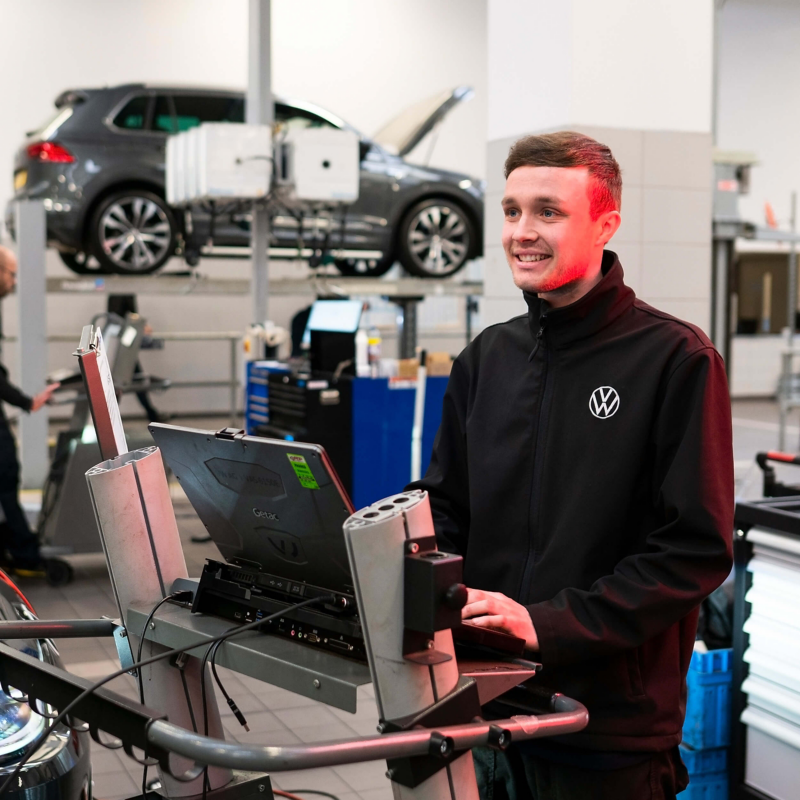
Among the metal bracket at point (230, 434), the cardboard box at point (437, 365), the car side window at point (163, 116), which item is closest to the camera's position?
the metal bracket at point (230, 434)

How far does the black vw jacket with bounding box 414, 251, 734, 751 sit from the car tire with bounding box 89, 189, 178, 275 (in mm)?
6970

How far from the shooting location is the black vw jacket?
1.48 meters

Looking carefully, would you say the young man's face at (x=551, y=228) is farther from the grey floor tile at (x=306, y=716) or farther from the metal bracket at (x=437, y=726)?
the grey floor tile at (x=306, y=716)

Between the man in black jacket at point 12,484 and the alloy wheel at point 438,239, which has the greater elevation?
the alloy wheel at point 438,239

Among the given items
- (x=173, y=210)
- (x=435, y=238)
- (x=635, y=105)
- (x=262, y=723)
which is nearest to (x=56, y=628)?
(x=262, y=723)

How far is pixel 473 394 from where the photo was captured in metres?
1.82

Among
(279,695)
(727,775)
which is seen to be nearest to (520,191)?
(727,775)

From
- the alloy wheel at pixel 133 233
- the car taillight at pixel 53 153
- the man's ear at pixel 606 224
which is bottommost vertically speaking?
A: the man's ear at pixel 606 224

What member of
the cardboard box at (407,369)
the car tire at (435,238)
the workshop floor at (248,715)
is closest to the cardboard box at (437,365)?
the cardboard box at (407,369)

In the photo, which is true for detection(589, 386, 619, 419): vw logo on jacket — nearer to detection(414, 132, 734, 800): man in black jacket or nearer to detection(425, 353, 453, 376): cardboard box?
detection(414, 132, 734, 800): man in black jacket

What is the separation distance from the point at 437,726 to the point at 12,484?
178 inches

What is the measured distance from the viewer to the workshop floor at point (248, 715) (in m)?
3.26

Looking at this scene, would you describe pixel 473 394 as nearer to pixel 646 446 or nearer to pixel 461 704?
pixel 646 446

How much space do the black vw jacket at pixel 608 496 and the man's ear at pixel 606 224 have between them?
0.06 m
